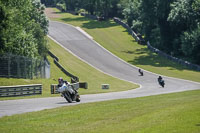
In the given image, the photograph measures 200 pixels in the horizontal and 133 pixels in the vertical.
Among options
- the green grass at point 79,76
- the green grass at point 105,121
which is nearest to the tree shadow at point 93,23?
the green grass at point 79,76

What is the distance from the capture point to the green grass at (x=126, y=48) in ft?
238

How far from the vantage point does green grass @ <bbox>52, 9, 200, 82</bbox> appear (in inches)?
2862

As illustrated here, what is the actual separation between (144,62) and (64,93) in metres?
48.7

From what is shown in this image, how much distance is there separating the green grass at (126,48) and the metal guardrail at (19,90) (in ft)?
97.8

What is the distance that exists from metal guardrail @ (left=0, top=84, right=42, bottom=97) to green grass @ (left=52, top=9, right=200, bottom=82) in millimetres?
29816

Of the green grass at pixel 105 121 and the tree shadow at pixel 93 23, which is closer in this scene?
the green grass at pixel 105 121

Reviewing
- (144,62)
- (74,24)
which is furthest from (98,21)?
(144,62)

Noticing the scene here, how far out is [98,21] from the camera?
11869 centimetres

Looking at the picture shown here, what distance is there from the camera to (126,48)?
91.4m

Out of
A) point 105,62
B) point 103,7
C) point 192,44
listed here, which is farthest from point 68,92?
point 103,7

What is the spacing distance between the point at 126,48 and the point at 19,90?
53836 millimetres

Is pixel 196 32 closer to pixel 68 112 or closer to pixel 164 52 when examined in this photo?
pixel 164 52

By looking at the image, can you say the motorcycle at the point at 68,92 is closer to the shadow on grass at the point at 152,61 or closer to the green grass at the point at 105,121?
the green grass at the point at 105,121

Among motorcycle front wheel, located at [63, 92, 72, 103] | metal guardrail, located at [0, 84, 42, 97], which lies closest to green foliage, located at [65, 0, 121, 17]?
metal guardrail, located at [0, 84, 42, 97]
